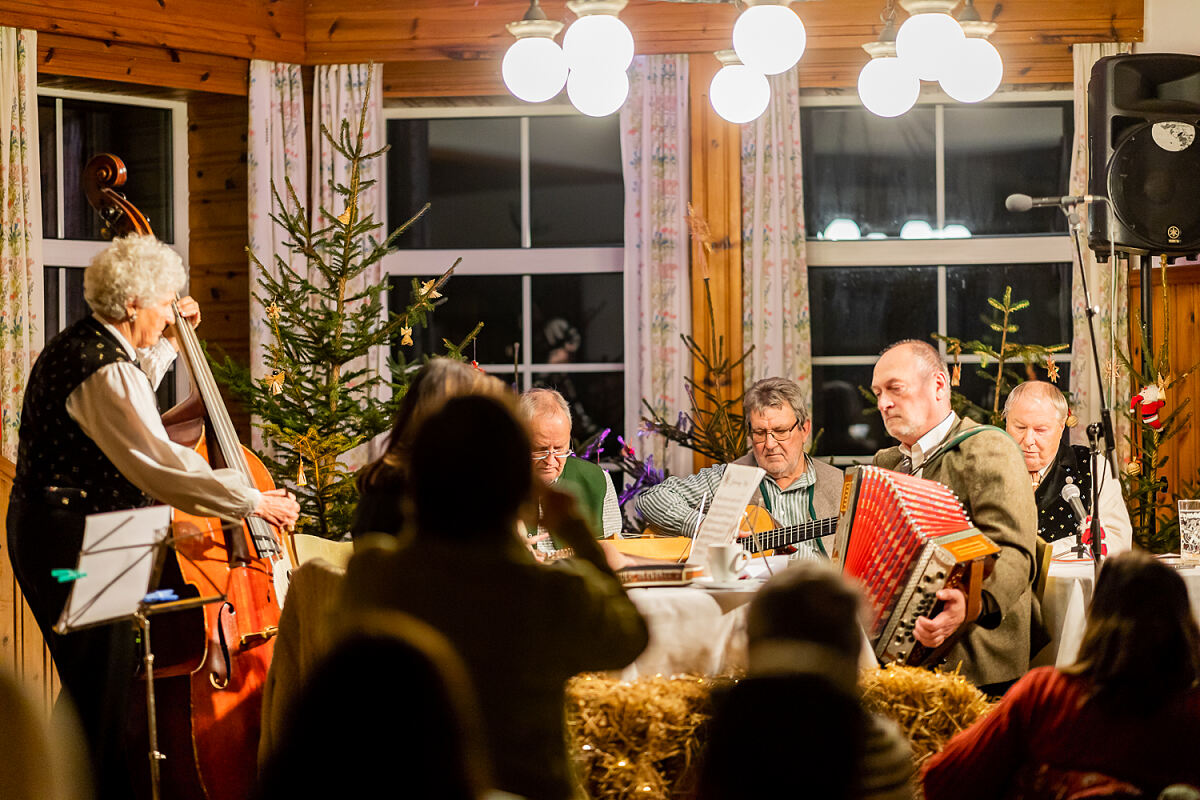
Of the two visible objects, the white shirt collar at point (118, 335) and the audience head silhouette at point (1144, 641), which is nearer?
the audience head silhouette at point (1144, 641)

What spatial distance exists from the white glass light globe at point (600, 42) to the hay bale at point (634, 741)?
1.61 meters

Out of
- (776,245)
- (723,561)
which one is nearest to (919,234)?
(776,245)

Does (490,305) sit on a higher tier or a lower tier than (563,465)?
higher

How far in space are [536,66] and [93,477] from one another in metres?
1.64

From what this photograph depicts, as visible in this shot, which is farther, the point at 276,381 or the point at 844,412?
the point at 844,412

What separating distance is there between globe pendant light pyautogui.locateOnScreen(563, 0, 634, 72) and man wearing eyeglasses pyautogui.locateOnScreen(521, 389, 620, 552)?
1.26 m

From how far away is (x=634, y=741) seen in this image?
8.68 ft

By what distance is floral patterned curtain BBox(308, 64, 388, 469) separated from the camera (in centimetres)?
546

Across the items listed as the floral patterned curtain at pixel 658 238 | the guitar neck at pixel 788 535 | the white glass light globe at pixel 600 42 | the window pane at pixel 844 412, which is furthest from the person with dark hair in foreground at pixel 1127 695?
the window pane at pixel 844 412

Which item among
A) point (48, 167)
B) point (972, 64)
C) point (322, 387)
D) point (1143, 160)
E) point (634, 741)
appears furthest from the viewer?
point (48, 167)

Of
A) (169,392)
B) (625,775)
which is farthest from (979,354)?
(169,392)

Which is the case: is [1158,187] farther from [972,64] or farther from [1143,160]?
[972,64]

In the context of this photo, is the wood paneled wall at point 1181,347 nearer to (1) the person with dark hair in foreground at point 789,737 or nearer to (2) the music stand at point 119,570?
(2) the music stand at point 119,570

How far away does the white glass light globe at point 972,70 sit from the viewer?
10.9 feet
